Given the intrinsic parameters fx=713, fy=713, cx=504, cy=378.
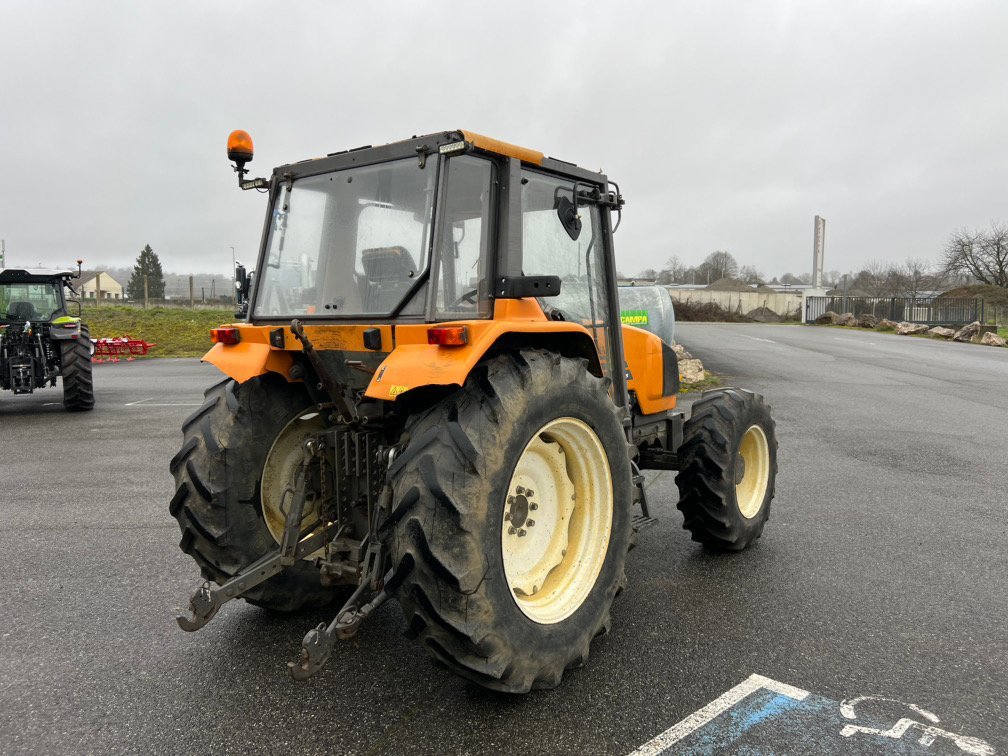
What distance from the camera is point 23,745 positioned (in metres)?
2.68

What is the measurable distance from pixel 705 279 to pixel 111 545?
309 feet

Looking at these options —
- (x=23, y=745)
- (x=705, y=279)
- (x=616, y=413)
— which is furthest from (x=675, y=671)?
(x=705, y=279)

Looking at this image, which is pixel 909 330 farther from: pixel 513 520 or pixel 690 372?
pixel 513 520

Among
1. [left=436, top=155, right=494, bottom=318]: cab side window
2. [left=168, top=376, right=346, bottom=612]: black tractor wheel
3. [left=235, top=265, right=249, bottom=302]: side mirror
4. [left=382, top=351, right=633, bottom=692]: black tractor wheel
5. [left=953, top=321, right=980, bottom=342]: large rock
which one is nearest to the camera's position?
[left=382, top=351, right=633, bottom=692]: black tractor wheel

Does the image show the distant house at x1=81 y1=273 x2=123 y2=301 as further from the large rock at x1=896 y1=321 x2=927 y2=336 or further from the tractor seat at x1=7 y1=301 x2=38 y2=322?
the large rock at x1=896 y1=321 x2=927 y2=336

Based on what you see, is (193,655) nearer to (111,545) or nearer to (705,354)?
(111,545)

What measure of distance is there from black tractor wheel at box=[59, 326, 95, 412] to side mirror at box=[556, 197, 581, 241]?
10144 mm

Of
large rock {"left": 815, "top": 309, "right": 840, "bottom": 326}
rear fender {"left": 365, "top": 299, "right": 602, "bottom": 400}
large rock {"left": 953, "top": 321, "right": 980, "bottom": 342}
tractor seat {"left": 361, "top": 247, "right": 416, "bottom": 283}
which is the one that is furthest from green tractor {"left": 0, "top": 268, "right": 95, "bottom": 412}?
large rock {"left": 815, "top": 309, "right": 840, "bottom": 326}

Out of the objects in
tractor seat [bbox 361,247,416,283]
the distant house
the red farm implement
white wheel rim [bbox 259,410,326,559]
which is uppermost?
the distant house

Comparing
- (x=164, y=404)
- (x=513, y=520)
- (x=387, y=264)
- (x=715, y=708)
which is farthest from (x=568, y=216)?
(x=164, y=404)

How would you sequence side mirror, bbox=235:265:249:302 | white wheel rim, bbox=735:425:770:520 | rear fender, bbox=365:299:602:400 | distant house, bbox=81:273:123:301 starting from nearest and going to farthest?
rear fender, bbox=365:299:602:400 < side mirror, bbox=235:265:249:302 < white wheel rim, bbox=735:425:770:520 < distant house, bbox=81:273:123:301

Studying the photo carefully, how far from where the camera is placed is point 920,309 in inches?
1555

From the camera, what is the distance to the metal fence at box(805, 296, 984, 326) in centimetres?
3737

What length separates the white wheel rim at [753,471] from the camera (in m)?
4.85
